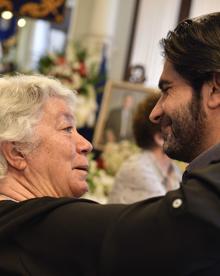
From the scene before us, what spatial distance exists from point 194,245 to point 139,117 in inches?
107

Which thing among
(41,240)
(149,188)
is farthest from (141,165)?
(41,240)

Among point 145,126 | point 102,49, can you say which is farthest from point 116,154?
point 102,49

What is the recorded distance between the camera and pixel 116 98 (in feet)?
20.9

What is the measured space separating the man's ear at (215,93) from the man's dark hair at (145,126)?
2.07 meters

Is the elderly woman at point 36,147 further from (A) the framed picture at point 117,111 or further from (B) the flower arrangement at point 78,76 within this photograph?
(A) the framed picture at point 117,111

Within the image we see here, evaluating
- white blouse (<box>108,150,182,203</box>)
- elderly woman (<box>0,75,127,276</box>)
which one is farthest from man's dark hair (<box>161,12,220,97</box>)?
white blouse (<box>108,150,182,203</box>)

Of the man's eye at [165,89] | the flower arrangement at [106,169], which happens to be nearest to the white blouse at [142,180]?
the flower arrangement at [106,169]

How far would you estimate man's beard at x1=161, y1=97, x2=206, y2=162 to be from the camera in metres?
1.86

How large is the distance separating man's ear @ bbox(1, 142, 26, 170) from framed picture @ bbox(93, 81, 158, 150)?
3.91 meters

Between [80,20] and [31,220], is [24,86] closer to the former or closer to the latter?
[31,220]

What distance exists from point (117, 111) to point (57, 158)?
4146 mm

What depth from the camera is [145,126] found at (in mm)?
4066

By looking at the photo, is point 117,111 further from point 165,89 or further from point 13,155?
point 165,89

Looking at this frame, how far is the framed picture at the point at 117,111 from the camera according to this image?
20.3 ft
